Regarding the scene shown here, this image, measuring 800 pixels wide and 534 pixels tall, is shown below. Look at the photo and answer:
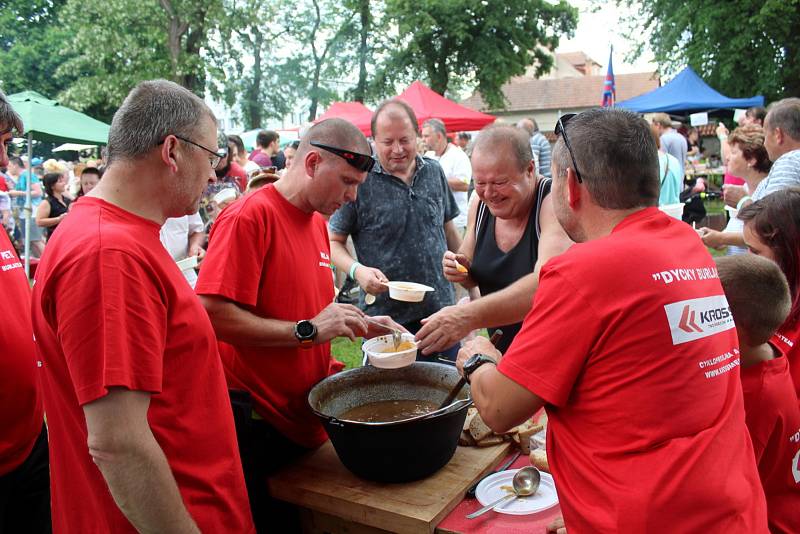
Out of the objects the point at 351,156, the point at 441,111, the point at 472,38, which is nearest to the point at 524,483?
the point at 351,156

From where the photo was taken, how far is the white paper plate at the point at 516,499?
2.04 m

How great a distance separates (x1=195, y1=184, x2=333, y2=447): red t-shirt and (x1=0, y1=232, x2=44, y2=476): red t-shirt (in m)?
0.68

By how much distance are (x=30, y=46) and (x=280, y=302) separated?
35471mm

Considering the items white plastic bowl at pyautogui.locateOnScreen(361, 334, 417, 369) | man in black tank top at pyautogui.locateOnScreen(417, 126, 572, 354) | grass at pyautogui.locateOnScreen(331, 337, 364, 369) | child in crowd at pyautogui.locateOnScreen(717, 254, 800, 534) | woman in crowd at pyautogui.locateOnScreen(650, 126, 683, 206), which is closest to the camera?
child in crowd at pyautogui.locateOnScreen(717, 254, 800, 534)

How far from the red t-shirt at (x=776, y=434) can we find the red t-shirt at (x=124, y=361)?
163cm

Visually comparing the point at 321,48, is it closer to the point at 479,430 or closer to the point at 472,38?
the point at 472,38

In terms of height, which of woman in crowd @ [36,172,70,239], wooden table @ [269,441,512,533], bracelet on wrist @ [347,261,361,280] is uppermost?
bracelet on wrist @ [347,261,361,280]

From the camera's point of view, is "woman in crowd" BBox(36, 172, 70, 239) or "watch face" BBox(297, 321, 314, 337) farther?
"woman in crowd" BBox(36, 172, 70, 239)

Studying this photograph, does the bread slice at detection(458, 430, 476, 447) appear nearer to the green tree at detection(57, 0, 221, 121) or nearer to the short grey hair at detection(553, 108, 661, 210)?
the short grey hair at detection(553, 108, 661, 210)

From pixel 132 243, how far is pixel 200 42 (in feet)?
70.2

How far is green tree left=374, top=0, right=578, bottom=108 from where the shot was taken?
26703mm

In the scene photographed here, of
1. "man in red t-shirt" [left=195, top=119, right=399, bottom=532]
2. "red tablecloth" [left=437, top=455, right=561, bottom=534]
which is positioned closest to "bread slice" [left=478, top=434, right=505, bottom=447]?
"red tablecloth" [left=437, top=455, right=561, bottom=534]

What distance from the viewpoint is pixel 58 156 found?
30.3 m

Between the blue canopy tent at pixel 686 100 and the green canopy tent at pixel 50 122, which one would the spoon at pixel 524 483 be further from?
the blue canopy tent at pixel 686 100
